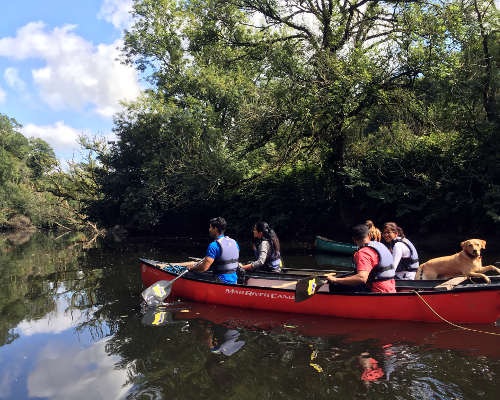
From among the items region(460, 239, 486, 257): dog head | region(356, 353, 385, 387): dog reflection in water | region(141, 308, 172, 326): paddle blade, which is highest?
region(460, 239, 486, 257): dog head

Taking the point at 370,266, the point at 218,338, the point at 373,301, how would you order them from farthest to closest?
1. the point at 373,301
2. the point at 218,338
3. the point at 370,266

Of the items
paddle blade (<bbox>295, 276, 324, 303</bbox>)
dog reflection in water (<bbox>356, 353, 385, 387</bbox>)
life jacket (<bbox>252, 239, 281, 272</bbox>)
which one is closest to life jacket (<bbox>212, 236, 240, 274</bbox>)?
life jacket (<bbox>252, 239, 281, 272</bbox>)

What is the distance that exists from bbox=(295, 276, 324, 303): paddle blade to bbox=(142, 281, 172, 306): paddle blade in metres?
2.74

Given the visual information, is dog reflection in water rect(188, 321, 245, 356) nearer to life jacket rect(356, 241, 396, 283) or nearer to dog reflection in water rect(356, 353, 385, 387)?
dog reflection in water rect(356, 353, 385, 387)

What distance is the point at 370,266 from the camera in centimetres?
530

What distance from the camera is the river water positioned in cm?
405

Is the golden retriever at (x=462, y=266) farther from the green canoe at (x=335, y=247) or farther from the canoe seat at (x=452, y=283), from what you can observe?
the green canoe at (x=335, y=247)

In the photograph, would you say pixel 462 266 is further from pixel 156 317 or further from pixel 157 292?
pixel 157 292

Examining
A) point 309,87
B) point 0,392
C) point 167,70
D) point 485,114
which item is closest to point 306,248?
point 309,87

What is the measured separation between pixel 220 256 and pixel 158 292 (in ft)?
4.75

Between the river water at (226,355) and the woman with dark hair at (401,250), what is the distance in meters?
1.17

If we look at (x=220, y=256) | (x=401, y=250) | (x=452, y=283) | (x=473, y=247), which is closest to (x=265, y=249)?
(x=220, y=256)

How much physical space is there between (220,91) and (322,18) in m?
7.60

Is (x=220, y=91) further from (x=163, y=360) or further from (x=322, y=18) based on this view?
(x=163, y=360)
